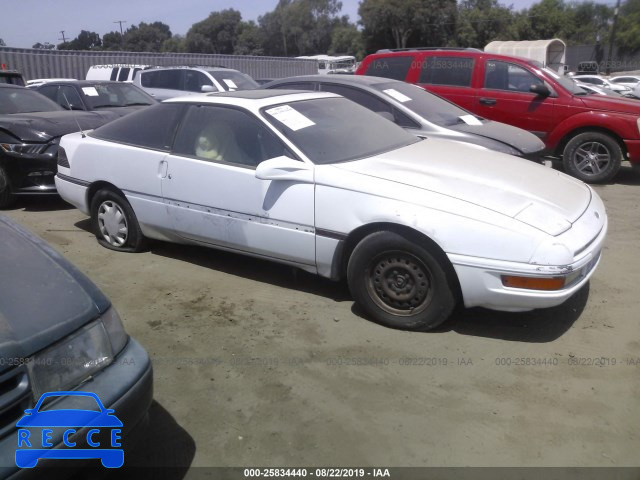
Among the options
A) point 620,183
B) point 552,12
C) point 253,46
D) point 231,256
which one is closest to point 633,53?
point 552,12

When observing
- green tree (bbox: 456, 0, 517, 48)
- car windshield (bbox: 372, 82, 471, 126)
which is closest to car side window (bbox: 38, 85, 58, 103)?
car windshield (bbox: 372, 82, 471, 126)

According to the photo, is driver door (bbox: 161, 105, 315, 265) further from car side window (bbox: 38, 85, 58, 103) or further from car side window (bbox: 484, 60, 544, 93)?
car side window (bbox: 38, 85, 58, 103)

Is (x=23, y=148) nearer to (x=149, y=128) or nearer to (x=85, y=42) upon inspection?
(x=149, y=128)

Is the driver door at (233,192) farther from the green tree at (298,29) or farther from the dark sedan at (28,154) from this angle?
the green tree at (298,29)

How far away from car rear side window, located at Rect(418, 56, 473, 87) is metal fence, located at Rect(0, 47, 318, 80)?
A: 10.9m

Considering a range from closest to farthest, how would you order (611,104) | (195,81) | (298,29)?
(611,104) < (195,81) < (298,29)

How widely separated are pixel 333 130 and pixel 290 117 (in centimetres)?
35

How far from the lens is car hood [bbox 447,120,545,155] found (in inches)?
246

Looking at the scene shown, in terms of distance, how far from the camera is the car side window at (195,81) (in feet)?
37.9

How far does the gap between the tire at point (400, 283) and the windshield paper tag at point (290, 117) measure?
3.59ft

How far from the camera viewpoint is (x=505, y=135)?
6516 millimetres

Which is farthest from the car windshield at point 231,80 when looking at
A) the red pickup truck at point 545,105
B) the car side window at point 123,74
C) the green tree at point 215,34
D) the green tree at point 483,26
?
the green tree at point 215,34

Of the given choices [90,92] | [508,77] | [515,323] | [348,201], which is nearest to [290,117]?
[348,201]

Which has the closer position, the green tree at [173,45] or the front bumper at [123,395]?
the front bumper at [123,395]
